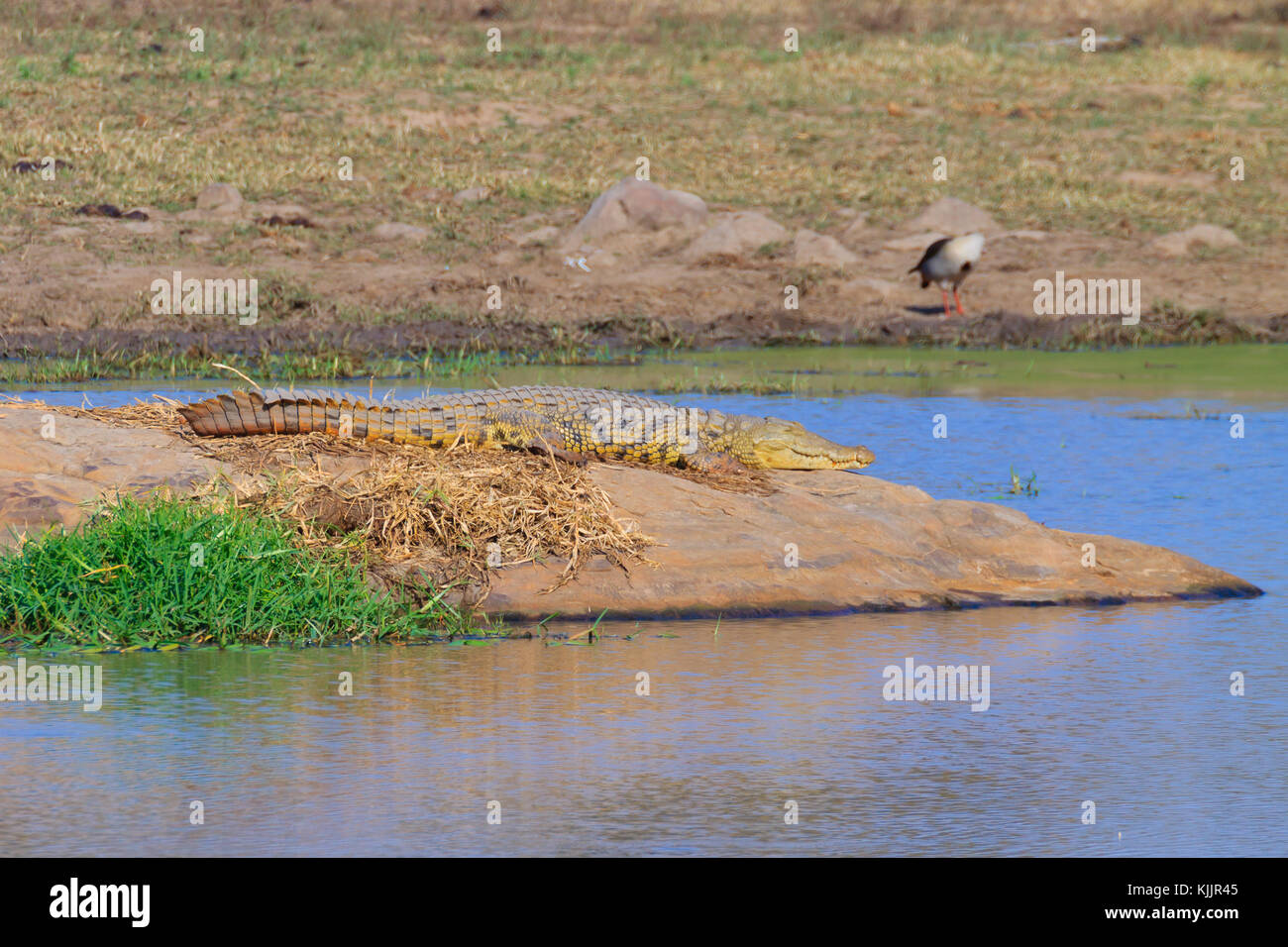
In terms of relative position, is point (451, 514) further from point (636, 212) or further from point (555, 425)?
point (636, 212)

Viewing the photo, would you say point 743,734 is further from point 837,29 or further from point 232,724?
point 837,29

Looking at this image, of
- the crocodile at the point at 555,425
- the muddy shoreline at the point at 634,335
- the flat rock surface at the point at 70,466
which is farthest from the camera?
the muddy shoreline at the point at 634,335

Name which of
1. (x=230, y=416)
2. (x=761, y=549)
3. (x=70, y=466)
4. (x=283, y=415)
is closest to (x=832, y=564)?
(x=761, y=549)

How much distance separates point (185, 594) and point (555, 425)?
3217 mm

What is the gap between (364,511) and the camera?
870 centimetres

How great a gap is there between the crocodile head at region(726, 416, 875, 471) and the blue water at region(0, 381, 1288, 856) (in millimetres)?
2613

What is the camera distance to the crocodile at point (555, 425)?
998 centimetres

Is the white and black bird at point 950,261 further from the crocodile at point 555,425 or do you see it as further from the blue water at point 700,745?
the blue water at point 700,745

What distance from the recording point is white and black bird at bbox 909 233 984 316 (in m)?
22.0

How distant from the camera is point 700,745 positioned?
6.46 meters

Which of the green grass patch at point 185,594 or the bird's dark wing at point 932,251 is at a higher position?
the bird's dark wing at point 932,251

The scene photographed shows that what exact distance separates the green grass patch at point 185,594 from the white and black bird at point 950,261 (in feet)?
48.2

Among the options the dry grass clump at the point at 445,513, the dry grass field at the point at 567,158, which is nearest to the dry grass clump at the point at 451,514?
the dry grass clump at the point at 445,513

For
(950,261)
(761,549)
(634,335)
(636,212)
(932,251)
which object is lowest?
(761,549)
